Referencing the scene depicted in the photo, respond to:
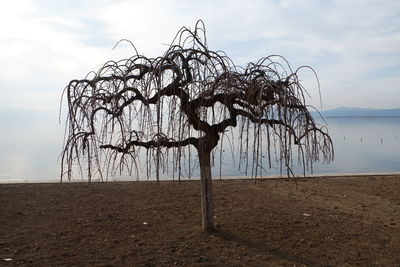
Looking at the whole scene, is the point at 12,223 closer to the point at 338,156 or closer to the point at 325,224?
the point at 325,224

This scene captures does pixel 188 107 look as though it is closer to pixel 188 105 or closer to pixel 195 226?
pixel 188 105

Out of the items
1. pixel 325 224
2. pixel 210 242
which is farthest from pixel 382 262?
pixel 210 242

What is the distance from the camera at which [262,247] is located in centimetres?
425

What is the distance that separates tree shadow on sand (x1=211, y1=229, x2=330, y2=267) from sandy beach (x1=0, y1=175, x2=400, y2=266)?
0.03 feet

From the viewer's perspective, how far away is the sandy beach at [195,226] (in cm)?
397

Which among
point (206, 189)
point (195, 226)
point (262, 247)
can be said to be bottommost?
point (262, 247)

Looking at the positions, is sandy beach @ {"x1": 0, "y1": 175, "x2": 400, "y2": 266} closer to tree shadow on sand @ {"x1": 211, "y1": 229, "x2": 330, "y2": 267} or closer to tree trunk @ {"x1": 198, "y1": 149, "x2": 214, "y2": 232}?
tree shadow on sand @ {"x1": 211, "y1": 229, "x2": 330, "y2": 267}

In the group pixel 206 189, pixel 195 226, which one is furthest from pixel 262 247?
pixel 195 226

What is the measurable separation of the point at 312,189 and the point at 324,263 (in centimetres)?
401

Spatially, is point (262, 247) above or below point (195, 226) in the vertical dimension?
below

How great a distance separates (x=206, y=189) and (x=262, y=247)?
0.91 meters

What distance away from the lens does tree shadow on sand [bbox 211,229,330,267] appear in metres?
3.89

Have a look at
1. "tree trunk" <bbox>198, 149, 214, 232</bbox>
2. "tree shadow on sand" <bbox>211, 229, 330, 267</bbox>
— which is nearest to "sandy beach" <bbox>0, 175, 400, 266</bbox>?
"tree shadow on sand" <bbox>211, 229, 330, 267</bbox>

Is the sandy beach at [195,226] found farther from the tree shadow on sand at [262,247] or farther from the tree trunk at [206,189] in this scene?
the tree trunk at [206,189]
